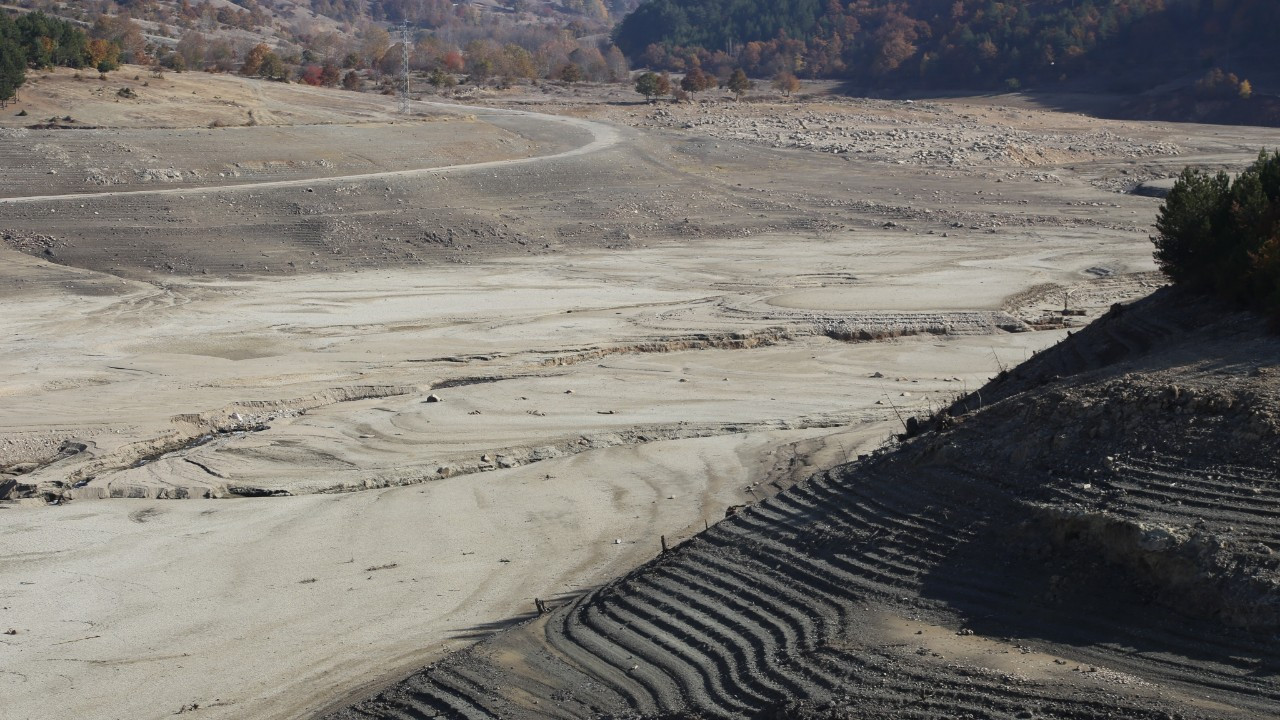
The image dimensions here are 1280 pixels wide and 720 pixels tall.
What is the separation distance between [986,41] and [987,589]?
77.0 metres

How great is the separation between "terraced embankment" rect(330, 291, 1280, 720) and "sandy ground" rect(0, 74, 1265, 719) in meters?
1.52

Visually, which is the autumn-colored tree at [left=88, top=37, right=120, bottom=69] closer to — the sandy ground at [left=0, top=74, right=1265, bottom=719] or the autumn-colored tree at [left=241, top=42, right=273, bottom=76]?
the sandy ground at [left=0, top=74, right=1265, bottom=719]

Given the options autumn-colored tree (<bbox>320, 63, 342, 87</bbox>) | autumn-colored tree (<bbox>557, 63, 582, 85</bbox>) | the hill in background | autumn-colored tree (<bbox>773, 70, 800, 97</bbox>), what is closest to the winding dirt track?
autumn-colored tree (<bbox>320, 63, 342, 87</bbox>)

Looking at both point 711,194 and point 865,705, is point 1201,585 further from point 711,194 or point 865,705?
point 711,194

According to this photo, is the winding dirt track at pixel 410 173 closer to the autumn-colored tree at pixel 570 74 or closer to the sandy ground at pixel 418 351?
the sandy ground at pixel 418 351

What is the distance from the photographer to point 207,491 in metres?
14.0

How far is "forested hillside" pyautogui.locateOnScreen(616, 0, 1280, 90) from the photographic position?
71188mm

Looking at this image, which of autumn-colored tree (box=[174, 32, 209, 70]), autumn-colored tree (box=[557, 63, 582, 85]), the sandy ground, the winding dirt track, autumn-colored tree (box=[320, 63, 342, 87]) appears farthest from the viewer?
autumn-colored tree (box=[557, 63, 582, 85])

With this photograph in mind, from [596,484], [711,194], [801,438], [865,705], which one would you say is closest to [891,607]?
[865,705]

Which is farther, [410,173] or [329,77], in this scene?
[329,77]

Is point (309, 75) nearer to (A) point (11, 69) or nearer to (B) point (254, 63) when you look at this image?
(B) point (254, 63)

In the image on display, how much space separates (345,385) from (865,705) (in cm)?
1279

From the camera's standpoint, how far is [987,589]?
325 inches

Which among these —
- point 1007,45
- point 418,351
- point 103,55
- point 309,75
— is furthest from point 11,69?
point 1007,45
